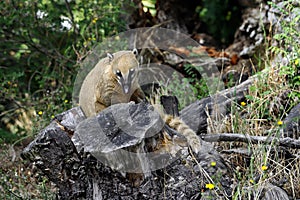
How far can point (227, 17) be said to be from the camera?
7742 mm

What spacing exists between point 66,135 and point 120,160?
0.49m

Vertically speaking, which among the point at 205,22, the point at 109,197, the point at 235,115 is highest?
the point at 205,22

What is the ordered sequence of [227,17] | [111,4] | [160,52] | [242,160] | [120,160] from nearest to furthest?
1. [120,160]
2. [242,160]
3. [111,4]
4. [160,52]
5. [227,17]

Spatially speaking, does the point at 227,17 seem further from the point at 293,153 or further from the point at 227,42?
the point at 293,153

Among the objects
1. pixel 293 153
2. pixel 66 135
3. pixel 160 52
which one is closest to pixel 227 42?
pixel 160 52

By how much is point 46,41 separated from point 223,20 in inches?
113

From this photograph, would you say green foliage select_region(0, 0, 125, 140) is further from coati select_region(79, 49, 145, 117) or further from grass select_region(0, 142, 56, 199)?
coati select_region(79, 49, 145, 117)

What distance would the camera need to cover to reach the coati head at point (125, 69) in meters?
3.86

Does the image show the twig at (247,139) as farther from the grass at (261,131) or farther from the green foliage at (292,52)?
the green foliage at (292,52)

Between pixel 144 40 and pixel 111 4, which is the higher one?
pixel 111 4

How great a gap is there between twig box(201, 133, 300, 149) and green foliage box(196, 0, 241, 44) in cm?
381

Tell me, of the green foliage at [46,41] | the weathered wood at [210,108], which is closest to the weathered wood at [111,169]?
the weathered wood at [210,108]

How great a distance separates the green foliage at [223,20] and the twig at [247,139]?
12.5 ft

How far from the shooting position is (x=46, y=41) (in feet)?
21.7
